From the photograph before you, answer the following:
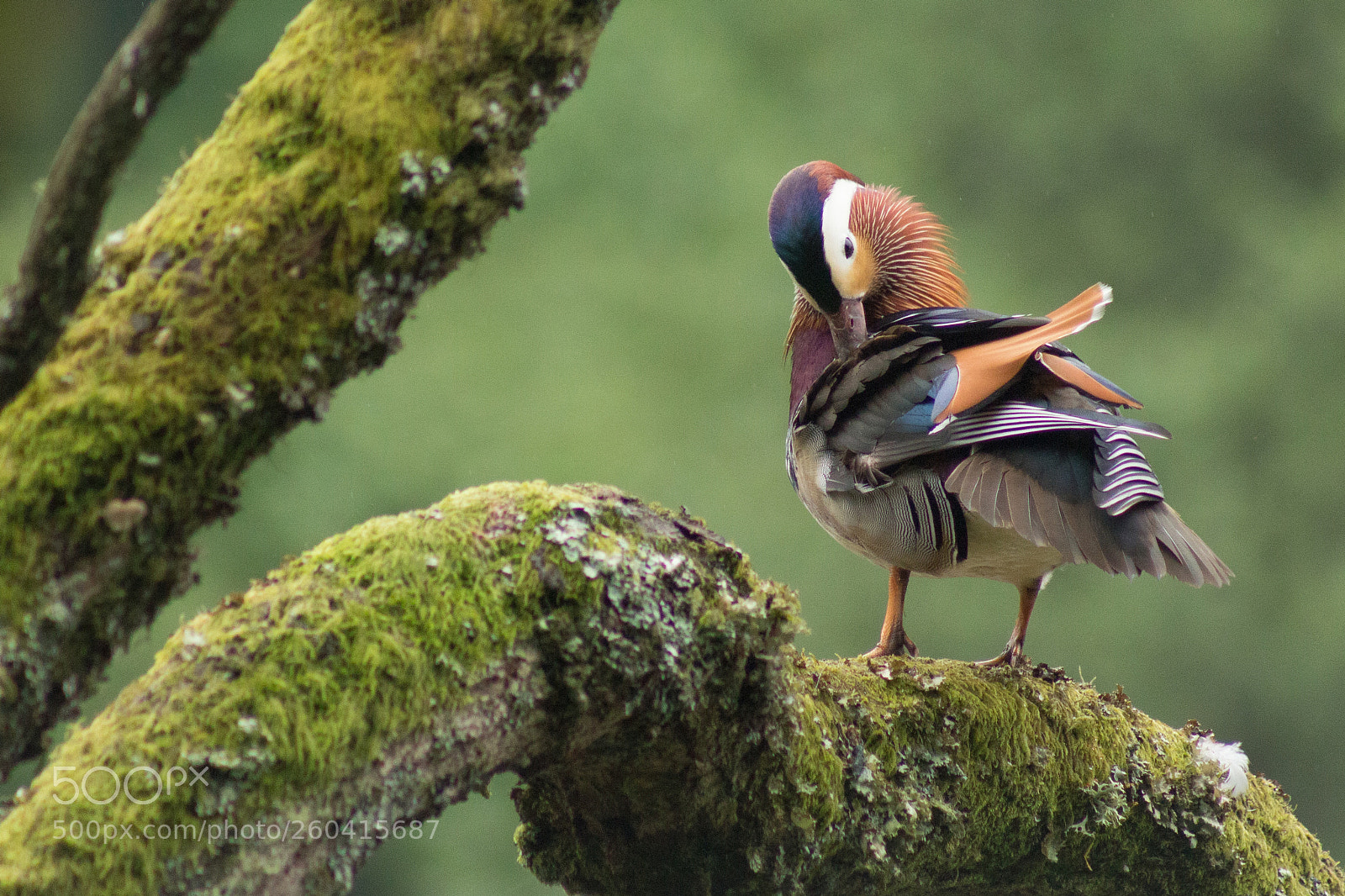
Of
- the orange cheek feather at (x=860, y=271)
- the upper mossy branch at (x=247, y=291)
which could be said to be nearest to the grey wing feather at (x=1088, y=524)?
the orange cheek feather at (x=860, y=271)

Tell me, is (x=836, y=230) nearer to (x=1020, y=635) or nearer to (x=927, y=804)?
(x=1020, y=635)

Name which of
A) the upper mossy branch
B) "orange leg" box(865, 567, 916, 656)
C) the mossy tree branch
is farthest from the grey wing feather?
the upper mossy branch

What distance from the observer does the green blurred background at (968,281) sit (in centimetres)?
493

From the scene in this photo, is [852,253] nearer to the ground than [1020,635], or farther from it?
farther from it

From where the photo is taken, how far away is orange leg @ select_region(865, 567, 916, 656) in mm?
1877

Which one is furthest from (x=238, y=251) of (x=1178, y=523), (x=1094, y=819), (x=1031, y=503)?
(x=1094, y=819)

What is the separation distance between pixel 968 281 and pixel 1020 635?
11.7 feet

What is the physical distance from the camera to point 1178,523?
1.48m

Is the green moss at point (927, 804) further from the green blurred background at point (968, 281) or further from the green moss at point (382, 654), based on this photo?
the green blurred background at point (968, 281)

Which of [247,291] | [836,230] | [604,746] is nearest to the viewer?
[247,291]

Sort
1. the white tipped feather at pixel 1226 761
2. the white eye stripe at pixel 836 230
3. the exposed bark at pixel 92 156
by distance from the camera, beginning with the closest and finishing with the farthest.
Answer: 1. the exposed bark at pixel 92 156
2. the white tipped feather at pixel 1226 761
3. the white eye stripe at pixel 836 230

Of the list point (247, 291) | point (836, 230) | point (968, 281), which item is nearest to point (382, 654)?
point (247, 291)

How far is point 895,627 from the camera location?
1885mm

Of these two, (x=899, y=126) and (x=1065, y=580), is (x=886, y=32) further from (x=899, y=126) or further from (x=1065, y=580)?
(x=1065, y=580)
